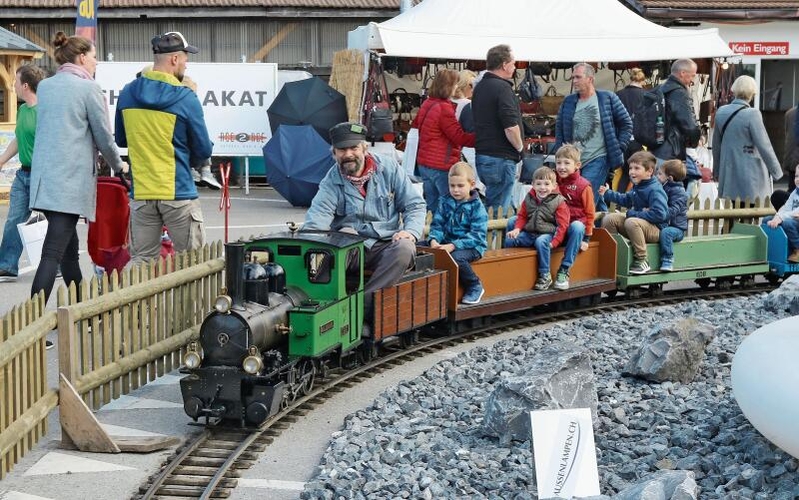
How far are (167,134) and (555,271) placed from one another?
4008mm

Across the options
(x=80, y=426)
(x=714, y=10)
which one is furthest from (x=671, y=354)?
(x=714, y=10)

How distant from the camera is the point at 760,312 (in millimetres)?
11734

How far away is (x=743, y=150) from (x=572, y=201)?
3.92m

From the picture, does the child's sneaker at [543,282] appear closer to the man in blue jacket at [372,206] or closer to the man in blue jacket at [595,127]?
the man in blue jacket at [595,127]

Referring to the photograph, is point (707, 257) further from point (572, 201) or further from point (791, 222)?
point (572, 201)

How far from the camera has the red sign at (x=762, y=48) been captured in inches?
1021

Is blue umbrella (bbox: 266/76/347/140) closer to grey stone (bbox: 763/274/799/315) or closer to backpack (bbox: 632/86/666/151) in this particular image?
backpack (bbox: 632/86/666/151)

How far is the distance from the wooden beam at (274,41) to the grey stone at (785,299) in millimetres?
18411

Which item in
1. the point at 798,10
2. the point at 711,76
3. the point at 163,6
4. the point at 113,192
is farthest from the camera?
the point at 163,6

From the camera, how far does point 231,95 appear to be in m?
22.5

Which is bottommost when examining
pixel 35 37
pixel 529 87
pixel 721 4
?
pixel 529 87

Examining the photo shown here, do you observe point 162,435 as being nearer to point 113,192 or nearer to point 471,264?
point 113,192

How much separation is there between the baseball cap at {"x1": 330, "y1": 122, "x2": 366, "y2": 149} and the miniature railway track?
1651 millimetres

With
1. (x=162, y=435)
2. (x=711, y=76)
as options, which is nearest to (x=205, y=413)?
(x=162, y=435)
